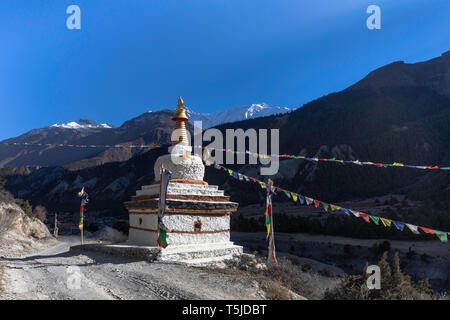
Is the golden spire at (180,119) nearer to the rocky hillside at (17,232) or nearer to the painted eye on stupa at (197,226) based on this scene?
the painted eye on stupa at (197,226)

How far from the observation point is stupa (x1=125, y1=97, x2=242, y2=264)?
33.0ft

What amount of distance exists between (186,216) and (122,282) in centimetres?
369

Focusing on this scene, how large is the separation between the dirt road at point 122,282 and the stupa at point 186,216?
1321mm

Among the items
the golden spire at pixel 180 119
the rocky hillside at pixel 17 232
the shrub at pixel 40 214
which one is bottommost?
the shrub at pixel 40 214

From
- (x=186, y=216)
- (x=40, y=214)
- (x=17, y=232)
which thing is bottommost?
(x=40, y=214)

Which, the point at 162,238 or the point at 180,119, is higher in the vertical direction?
the point at 180,119

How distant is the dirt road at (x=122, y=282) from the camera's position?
612 centimetres

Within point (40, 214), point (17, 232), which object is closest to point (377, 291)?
point (17, 232)

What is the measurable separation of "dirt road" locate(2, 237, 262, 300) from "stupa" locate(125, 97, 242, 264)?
1.32 metres

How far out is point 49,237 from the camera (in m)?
25.5

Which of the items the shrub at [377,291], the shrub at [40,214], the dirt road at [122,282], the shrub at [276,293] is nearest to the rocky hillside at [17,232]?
the dirt road at [122,282]

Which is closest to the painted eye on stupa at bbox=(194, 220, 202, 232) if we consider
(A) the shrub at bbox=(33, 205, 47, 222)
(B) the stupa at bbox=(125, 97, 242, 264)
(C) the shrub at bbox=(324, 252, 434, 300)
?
(B) the stupa at bbox=(125, 97, 242, 264)

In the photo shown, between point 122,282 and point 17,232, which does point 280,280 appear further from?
point 17,232

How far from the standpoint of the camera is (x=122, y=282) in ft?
23.2
